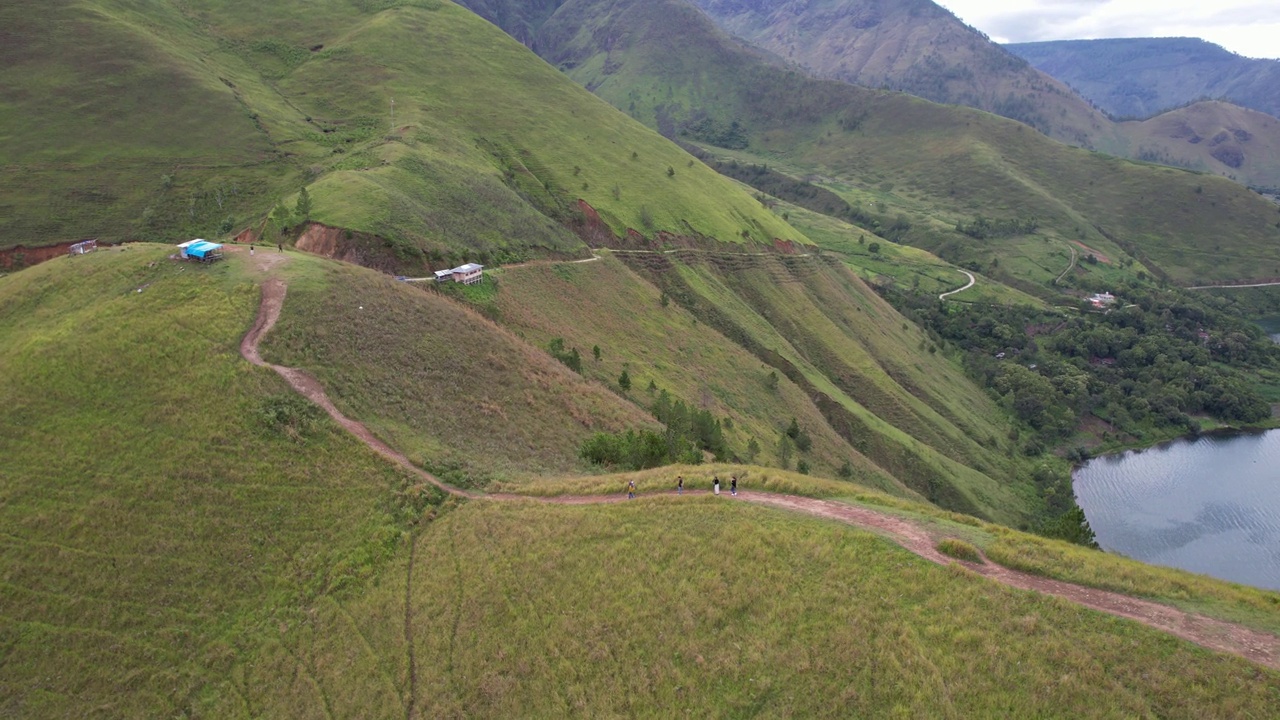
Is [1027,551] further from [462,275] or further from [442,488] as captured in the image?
[462,275]

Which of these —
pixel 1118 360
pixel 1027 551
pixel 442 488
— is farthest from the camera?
pixel 1118 360

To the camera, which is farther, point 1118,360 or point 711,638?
point 1118,360

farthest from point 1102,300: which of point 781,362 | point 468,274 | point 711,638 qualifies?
point 711,638

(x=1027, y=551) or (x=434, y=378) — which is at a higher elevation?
(x=1027, y=551)

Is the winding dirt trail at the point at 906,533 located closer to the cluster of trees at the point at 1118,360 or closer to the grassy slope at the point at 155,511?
the grassy slope at the point at 155,511

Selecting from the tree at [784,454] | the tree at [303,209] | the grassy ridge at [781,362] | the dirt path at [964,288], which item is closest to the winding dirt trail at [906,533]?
the tree at [303,209]

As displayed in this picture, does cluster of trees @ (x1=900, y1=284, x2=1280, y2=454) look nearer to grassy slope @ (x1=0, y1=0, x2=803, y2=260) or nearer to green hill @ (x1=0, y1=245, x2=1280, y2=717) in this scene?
grassy slope @ (x1=0, y1=0, x2=803, y2=260)
